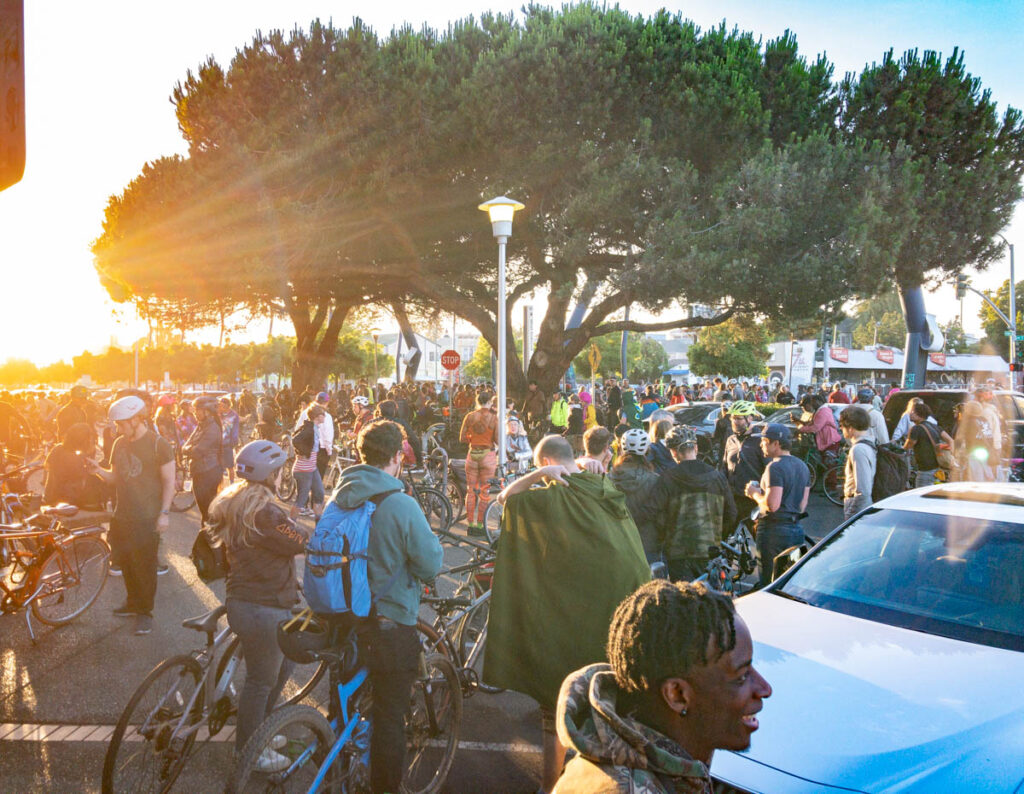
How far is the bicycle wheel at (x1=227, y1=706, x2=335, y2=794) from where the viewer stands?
284cm

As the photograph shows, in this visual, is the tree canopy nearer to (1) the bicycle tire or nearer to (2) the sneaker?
(1) the bicycle tire

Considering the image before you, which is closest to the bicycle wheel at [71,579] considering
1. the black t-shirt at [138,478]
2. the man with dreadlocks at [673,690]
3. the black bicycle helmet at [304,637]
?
the black t-shirt at [138,478]

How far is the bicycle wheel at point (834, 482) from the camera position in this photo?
1335 cm

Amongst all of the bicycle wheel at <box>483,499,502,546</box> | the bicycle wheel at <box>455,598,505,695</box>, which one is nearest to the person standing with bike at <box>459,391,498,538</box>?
the bicycle wheel at <box>483,499,502,546</box>

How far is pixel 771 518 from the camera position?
19.8 ft

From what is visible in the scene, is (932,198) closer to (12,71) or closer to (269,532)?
(269,532)

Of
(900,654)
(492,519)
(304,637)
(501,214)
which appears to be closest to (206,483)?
(492,519)

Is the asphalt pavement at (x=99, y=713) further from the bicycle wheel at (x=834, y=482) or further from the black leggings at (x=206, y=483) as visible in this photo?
the bicycle wheel at (x=834, y=482)

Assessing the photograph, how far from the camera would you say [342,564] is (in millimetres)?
3223

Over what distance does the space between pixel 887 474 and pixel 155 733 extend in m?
6.81

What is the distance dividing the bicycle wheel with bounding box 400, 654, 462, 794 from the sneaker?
31.2 inches

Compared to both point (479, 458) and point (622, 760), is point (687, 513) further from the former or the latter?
point (479, 458)

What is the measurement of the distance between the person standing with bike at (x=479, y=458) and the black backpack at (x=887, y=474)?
16.3 feet

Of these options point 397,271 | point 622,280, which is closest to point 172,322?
point 397,271
